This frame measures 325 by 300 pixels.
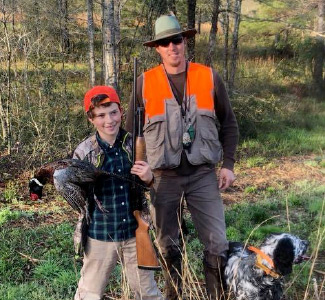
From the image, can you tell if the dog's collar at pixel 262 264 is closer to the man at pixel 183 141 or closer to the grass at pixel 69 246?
the grass at pixel 69 246

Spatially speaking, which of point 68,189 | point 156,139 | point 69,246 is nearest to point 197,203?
point 156,139

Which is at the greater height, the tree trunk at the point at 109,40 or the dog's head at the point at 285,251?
the tree trunk at the point at 109,40

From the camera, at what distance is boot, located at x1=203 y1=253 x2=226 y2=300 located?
3.46 meters

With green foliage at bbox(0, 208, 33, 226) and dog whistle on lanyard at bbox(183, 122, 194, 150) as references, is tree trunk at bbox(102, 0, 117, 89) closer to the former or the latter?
green foliage at bbox(0, 208, 33, 226)

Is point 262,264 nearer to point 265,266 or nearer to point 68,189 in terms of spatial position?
point 265,266

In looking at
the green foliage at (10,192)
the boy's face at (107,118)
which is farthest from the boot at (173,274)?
the green foliage at (10,192)

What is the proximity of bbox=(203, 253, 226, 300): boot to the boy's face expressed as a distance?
1.41 m

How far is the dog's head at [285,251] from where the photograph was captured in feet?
9.66

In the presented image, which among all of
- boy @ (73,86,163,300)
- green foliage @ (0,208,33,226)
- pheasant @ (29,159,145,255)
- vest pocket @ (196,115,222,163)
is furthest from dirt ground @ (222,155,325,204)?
pheasant @ (29,159,145,255)

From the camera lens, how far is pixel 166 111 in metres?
3.48

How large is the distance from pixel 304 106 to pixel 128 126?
43.8 ft

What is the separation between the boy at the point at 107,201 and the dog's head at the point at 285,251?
3.02 ft

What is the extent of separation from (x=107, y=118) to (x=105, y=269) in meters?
1.11

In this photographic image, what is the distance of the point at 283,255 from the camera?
9.64 feet
